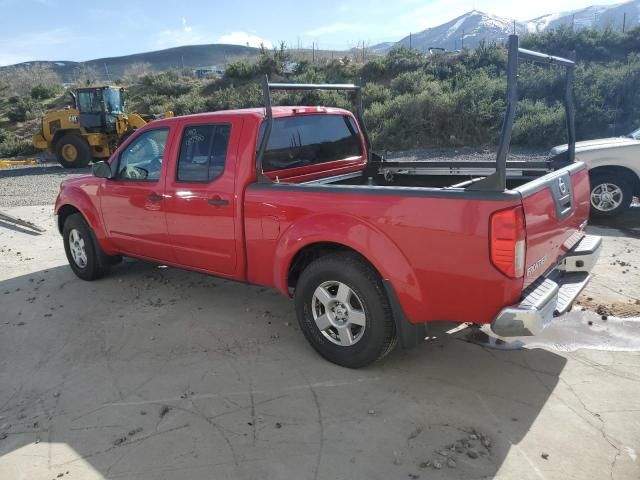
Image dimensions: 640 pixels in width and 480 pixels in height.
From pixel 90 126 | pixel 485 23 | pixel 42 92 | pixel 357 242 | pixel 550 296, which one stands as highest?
pixel 485 23

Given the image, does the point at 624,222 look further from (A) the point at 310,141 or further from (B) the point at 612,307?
(A) the point at 310,141

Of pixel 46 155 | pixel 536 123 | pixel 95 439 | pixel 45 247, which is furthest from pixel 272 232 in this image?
pixel 46 155

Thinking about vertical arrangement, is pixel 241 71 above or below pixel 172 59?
below

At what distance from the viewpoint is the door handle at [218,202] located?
4.24 meters

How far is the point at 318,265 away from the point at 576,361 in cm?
199

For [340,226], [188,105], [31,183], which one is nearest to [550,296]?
[340,226]

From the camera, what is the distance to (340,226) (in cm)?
350

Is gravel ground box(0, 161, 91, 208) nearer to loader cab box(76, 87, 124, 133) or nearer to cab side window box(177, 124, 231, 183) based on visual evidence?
loader cab box(76, 87, 124, 133)

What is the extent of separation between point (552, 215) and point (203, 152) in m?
2.81

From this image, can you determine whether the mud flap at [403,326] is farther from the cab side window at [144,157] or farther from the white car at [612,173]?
the white car at [612,173]

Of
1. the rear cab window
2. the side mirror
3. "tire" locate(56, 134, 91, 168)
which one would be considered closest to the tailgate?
the rear cab window

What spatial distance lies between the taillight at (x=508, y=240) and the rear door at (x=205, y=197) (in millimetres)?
2091

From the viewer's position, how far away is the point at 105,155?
1888cm

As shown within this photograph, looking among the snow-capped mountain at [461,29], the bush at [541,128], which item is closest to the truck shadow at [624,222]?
the bush at [541,128]
